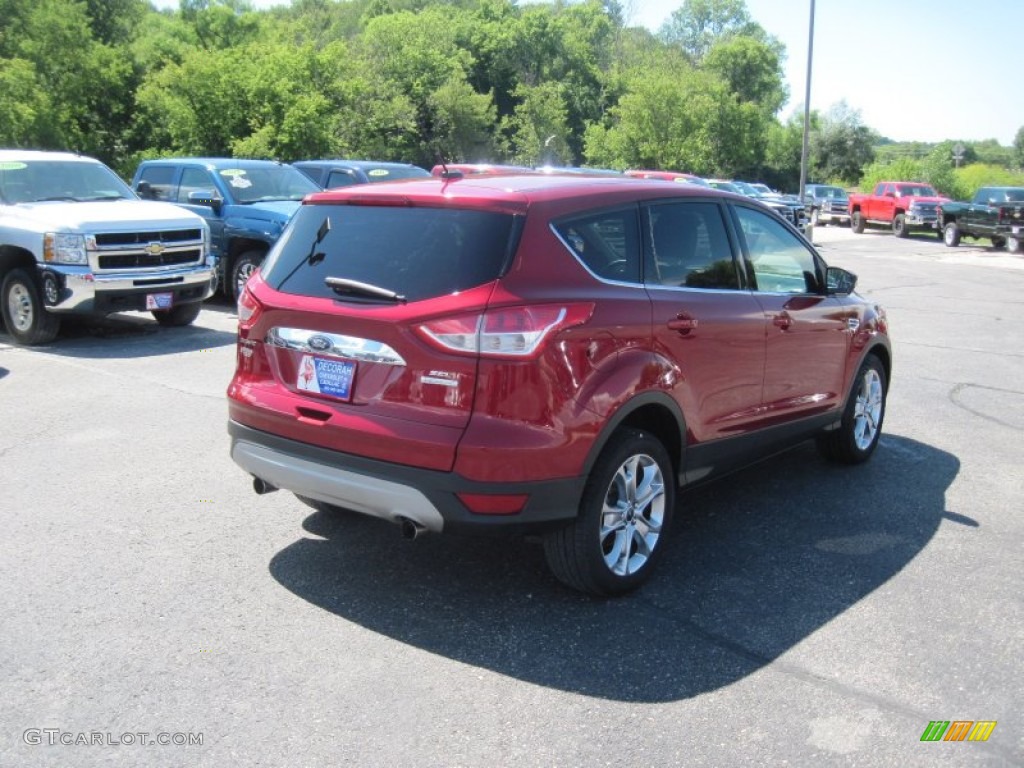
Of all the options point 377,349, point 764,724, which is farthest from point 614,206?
point 764,724

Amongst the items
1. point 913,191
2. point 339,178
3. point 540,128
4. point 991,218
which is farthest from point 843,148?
point 339,178

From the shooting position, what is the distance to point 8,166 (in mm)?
10859

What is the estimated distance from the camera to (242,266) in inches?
503

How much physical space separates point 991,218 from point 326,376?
2953 centimetres

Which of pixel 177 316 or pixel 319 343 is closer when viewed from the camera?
pixel 319 343

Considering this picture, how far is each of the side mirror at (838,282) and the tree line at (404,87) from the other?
2.63 metres

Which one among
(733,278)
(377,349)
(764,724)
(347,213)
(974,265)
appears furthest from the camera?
(974,265)

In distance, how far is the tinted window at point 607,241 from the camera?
4.18m

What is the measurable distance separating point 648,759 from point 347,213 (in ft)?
8.66

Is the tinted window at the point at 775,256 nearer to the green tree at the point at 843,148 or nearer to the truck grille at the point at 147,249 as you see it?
the truck grille at the point at 147,249

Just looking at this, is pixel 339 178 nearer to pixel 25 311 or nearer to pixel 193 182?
pixel 193 182

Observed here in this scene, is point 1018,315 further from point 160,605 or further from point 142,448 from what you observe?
point 160,605

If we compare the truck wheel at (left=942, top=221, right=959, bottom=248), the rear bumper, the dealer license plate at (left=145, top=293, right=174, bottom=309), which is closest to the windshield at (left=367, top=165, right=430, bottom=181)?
the dealer license plate at (left=145, top=293, right=174, bottom=309)

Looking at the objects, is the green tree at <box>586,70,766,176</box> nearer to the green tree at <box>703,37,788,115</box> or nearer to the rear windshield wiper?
the green tree at <box>703,37,788,115</box>
